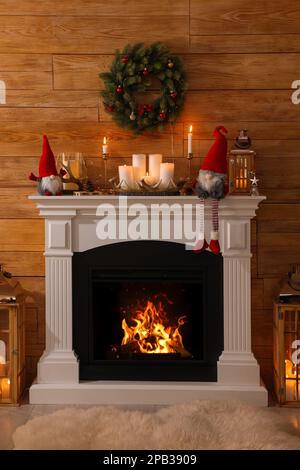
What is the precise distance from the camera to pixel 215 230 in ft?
11.4

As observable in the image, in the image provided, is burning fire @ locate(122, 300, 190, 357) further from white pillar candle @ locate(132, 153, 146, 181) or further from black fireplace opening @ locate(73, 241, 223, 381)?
white pillar candle @ locate(132, 153, 146, 181)

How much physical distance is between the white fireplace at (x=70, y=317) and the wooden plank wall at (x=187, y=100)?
0.26 metres

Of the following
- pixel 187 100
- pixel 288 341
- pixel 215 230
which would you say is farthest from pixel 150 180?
pixel 288 341

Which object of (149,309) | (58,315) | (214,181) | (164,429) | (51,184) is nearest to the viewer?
(164,429)

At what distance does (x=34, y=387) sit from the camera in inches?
140

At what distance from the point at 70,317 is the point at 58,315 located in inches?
2.7

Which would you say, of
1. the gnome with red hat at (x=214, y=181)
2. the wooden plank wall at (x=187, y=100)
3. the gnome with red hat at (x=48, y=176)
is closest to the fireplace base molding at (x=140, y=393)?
the wooden plank wall at (x=187, y=100)

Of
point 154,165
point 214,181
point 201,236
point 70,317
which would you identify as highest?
Answer: point 154,165

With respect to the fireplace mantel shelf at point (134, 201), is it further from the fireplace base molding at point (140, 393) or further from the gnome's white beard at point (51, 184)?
the fireplace base molding at point (140, 393)

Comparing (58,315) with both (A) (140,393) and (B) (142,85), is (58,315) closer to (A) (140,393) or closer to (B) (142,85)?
(A) (140,393)

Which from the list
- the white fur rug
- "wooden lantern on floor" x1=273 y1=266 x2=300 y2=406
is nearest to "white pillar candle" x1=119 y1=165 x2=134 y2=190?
"wooden lantern on floor" x1=273 y1=266 x2=300 y2=406
